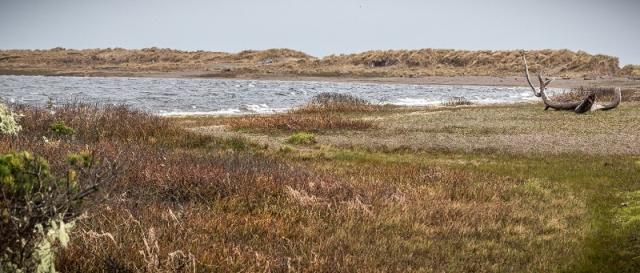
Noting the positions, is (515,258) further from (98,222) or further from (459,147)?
(459,147)

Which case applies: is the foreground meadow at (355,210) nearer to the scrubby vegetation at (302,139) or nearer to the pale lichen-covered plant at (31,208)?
the pale lichen-covered plant at (31,208)

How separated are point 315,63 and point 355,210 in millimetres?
121043

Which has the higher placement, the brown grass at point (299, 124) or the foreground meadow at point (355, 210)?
the foreground meadow at point (355, 210)

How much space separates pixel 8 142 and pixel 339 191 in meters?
6.55

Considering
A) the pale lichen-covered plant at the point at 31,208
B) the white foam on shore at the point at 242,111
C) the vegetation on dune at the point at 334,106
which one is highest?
the pale lichen-covered plant at the point at 31,208

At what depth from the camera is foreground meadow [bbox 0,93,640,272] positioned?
6.57 metres

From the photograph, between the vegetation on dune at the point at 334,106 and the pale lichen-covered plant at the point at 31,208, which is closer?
the pale lichen-covered plant at the point at 31,208

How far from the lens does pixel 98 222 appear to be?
7.28 metres

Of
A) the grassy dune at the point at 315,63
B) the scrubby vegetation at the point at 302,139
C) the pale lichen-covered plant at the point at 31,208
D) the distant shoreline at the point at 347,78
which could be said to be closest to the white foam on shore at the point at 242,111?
the scrubby vegetation at the point at 302,139

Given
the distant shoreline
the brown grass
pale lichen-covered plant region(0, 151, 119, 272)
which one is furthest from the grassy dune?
pale lichen-covered plant region(0, 151, 119, 272)

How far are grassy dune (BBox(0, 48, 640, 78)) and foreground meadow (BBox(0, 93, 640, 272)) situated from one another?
80.2m

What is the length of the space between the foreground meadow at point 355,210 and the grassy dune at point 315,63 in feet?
263

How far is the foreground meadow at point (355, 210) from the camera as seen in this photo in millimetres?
6566

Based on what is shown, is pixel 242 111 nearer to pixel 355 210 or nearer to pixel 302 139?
pixel 302 139
